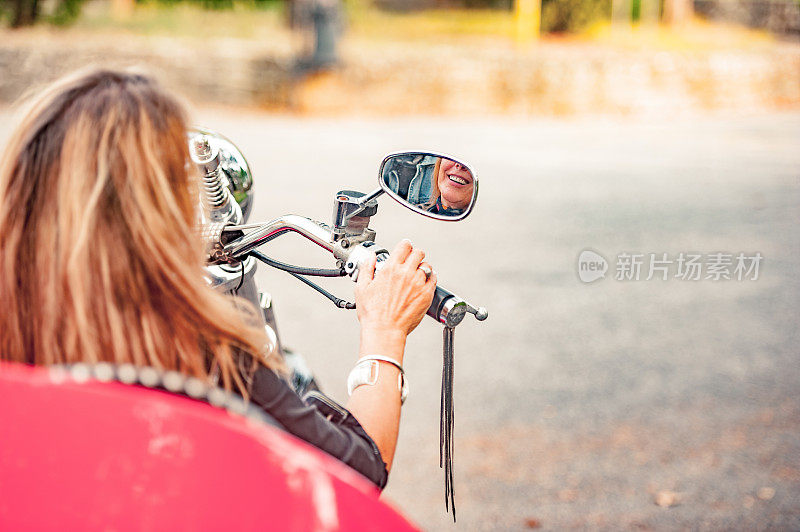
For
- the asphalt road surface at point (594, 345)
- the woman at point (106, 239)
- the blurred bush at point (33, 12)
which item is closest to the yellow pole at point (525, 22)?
the asphalt road surface at point (594, 345)

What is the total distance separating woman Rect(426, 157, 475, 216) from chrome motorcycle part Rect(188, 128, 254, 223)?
398 millimetres

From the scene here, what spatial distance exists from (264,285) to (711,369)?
108 inches

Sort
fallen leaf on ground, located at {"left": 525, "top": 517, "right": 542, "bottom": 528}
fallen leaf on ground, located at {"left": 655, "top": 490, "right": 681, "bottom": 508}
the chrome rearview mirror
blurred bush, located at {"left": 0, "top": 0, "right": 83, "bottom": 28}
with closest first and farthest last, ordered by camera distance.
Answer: the chrome rearview mirror < fallen leaf on ground, located at {"left": 525, "top": 517, "right": 542, "bottom": 528} < fallen leaf on ground, located at {"left": 655, "top": 490, "right": 681, "bottom": 508} < blurred bush, located at {"left": 0, "top": 0, "right": 83, "bottom": 28}

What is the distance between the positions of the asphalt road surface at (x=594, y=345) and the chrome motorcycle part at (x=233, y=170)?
180 centimetres

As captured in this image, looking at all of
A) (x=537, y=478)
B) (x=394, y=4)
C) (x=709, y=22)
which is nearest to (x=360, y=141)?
(x=537, y=478)

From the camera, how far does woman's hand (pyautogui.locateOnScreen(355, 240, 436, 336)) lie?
4.65ft

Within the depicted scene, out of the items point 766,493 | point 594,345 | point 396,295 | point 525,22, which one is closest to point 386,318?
point 396,295

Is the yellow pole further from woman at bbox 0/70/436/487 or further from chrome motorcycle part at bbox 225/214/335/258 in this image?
woman at bbox 0/70/436/487

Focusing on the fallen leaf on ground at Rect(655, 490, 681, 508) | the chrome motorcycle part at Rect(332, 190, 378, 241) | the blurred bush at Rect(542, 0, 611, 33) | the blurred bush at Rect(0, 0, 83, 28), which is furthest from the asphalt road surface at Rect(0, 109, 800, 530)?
the blurred bush at Rect(0, 0, 83, 28)

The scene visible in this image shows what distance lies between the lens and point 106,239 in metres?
Answer: 1.12

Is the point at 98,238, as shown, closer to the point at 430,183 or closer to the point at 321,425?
the point at 321,425

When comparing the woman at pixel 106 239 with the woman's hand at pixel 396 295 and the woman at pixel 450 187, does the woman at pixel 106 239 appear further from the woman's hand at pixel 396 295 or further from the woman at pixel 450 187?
the woman at pixel 450 187

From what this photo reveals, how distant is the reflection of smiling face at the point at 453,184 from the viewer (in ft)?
4.99

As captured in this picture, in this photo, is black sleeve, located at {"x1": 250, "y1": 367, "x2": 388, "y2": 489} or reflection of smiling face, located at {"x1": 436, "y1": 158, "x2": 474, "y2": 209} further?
reflection of smiling face, located at {"x1": 436, "y1": 158, "x2": 474, "y2": 209}
